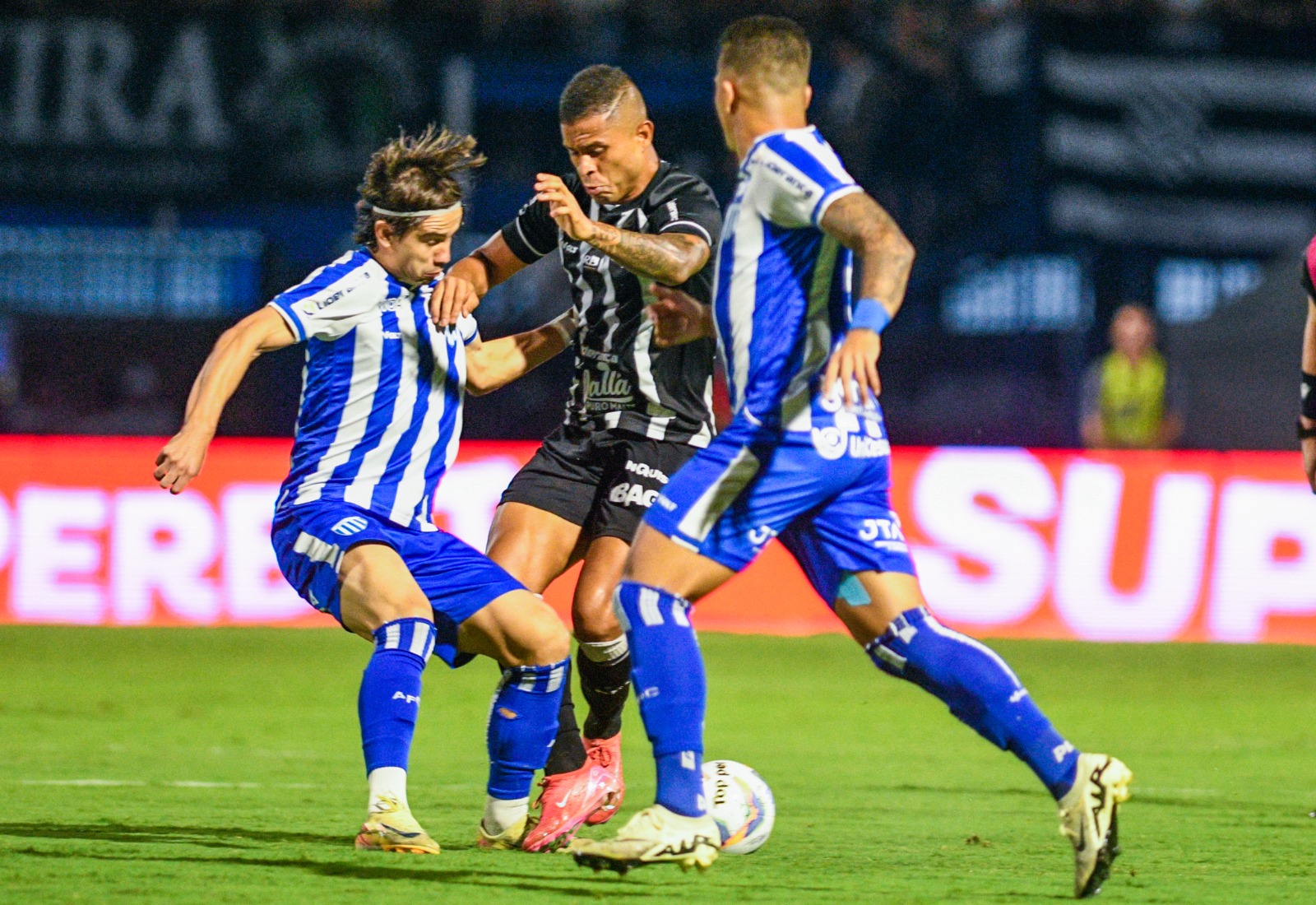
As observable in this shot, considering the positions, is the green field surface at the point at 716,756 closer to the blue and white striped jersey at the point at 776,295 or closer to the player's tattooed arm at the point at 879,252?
the blue and white striped jersey at the point at 776,295

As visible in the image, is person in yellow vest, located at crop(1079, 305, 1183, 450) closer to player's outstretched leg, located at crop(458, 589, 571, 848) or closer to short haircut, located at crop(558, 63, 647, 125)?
short haircut, located at crop(558, 63, 647, 125)

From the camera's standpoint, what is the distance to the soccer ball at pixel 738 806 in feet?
16.5

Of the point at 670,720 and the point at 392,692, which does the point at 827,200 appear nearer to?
the point at 670,720

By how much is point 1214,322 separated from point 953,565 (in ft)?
15.1

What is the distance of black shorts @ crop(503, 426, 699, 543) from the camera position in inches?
223

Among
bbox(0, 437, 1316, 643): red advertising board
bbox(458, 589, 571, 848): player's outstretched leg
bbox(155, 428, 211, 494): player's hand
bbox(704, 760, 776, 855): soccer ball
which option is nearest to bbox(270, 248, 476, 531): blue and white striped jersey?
bbox(458, 589, 571, 848): player's outstretched leg

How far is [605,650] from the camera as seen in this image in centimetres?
566

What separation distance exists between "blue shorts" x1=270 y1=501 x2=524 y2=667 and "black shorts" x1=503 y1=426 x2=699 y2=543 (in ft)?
1.68

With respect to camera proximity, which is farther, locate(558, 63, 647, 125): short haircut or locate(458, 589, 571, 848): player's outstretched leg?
locate(558, 63, 647, 125): short haircut

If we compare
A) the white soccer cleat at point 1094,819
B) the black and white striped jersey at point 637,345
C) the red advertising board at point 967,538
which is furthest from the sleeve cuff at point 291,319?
the red advertising board at point 967,538

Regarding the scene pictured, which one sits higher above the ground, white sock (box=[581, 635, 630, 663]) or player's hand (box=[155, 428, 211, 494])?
player's hand (box=[155, 428, 211, 494])

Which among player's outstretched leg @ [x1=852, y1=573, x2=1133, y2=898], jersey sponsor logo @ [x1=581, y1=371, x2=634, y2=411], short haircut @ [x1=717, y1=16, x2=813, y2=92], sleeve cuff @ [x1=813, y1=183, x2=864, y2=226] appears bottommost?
player's outstretched leg @ [x1=852, y1=573, x2=1133, y2=898]

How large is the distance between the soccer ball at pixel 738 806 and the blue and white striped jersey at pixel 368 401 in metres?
1.11

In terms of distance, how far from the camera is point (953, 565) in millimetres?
11914
